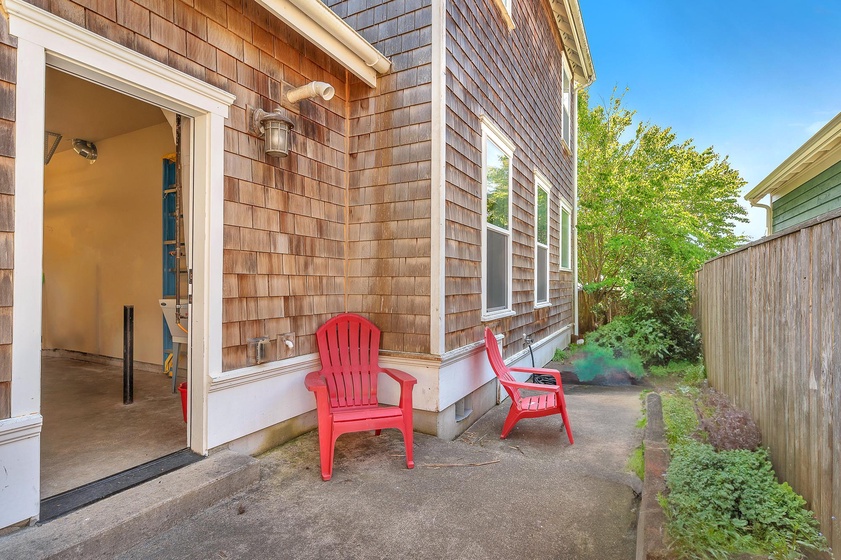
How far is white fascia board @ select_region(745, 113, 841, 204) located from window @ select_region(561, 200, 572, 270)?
3.26 m

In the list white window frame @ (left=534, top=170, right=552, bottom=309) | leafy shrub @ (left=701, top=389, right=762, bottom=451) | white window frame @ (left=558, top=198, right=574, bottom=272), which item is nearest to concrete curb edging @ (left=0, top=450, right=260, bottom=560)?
leafy shrub @ (left=701, top=389, right=762, bottom=451)

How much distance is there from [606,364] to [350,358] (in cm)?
440

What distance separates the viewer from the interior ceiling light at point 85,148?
17.5 feet

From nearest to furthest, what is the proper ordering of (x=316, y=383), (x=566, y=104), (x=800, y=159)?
(x=316, y=383)
(x=800, y=159)
(x=566, y=104)

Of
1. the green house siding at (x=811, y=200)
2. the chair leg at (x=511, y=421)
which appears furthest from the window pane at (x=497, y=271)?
the green house siding at (x=811, y=200)

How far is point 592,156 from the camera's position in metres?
12.5

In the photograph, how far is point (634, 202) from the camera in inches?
393

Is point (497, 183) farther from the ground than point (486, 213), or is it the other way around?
point (497, 183)

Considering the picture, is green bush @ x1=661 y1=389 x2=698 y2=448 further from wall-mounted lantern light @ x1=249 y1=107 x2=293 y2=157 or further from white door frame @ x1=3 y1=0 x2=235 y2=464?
wall-mounted lantern light @ x1=249 y1=107 x2=293 y2=157

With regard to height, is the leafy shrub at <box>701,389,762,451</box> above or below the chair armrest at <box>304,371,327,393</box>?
below

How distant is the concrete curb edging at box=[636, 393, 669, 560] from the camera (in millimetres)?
1757

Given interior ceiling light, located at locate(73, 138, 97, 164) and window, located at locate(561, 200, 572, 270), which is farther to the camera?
window, located at locate(561, 200, 572, 270)

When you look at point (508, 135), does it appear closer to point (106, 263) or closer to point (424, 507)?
point (424, 507)

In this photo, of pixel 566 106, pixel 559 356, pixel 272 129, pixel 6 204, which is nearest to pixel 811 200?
Result: pixel 566 106
